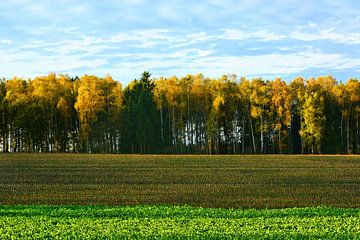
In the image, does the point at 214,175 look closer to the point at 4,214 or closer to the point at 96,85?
the point at 4,214

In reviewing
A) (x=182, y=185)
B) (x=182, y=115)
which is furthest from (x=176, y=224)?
(x=182, y=115)

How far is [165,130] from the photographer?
3568 inches

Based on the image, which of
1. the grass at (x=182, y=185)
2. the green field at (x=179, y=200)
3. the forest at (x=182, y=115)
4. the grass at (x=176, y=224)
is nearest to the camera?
the grass at (x=176, y=224)

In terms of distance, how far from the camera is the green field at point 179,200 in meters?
13.7

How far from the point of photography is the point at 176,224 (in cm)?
1502

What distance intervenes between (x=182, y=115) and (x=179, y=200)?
2620 inches

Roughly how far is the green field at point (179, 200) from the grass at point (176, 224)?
27mm

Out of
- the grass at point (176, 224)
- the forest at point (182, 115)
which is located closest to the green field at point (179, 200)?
the grass at point (176, 224)

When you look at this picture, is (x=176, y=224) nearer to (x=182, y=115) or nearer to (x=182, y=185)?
(x=182, y=185)

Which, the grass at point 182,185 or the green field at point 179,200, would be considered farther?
the grass at point 182,185

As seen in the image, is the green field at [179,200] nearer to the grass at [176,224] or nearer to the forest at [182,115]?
the grass at [176,224]

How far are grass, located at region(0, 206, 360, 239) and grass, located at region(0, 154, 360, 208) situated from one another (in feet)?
19.8

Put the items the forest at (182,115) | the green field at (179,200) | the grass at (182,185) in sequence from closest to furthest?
the green field at (179,200)
the grass at (182,185)
the forest at (182,115)

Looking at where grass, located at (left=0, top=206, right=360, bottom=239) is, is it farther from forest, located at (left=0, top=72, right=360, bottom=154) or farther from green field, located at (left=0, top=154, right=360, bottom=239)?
forest, located at (left=0, top=72, right=360, bottom=154)
